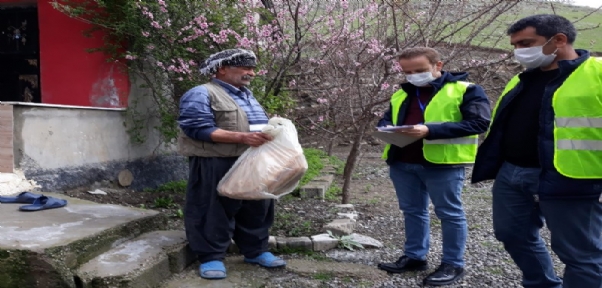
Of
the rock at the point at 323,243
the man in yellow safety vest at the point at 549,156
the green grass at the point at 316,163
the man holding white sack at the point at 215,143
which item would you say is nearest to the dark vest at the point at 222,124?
the man holding white sack at the point at 215,143

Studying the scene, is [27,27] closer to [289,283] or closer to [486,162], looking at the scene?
[289,283]

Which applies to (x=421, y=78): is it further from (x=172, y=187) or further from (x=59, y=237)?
(x=172, y=187)

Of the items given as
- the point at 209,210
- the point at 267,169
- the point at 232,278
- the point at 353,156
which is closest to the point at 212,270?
the point at 232,278

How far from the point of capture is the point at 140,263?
11.8 ft

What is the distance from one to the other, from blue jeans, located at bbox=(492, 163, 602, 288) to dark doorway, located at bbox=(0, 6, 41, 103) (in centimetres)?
635

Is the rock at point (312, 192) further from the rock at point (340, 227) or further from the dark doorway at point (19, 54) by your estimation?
the dark doorway at point (19, 54)

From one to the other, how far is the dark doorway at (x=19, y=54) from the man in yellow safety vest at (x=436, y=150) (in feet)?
17.7

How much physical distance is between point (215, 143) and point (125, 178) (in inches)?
122

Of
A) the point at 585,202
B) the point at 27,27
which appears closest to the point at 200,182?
the point at 585,202

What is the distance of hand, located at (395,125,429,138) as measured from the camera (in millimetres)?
3584

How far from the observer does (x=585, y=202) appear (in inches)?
108

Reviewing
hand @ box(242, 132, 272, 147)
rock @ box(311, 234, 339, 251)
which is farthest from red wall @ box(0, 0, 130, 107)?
hand @ box(242, 132, 272, 147)

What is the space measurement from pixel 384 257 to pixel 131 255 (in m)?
2.13

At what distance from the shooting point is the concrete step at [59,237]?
129 inches
